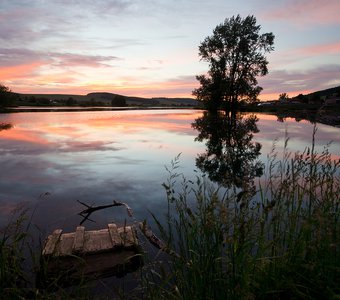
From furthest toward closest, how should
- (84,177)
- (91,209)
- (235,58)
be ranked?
1. (235,58)
2. (84,177)
3. (91,209)

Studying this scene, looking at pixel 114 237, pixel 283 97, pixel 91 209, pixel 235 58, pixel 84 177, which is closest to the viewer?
pixel 283 97

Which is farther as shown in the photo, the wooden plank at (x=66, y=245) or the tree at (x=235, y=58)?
the tree at (x=235, y=58)

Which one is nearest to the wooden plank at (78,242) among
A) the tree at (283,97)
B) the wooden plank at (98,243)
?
the wooden plank at (98,243)

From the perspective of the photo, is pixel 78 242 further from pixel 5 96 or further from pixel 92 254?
pixel 5 96

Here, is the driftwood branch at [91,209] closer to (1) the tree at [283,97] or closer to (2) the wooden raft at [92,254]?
(2) the wooden raft at [92,254]

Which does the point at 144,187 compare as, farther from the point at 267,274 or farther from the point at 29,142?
the point at 29,142

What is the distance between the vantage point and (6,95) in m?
89.8

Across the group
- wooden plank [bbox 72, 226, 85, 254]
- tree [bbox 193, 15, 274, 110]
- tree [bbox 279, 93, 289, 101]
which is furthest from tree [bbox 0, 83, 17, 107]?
tree [bbox 279, 93, 289, 101]

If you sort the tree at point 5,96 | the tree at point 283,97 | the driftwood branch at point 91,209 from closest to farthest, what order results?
the tree at point 283,97, the driftwood branch at point 91,209, the tree at point 5,96

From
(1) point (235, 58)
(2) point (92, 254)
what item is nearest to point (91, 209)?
(2) point (92, 254)

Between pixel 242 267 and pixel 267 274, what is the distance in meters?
0.83

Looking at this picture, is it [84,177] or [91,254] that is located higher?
[91,254]

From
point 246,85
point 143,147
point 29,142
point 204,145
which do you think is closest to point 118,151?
point 143,147

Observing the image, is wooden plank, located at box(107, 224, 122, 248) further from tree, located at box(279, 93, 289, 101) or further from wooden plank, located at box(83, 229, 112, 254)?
tree, located at box(279, 93, 289, 101)
